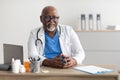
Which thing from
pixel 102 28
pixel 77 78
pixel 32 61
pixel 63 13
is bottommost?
pixel 77 78

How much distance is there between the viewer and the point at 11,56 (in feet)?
8.00

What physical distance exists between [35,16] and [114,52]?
1694mm

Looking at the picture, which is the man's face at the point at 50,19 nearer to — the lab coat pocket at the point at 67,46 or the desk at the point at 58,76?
the lab coat pocket at the point at 67,46

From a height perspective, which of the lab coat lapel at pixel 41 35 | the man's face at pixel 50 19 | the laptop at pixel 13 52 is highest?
A: the man's face at pixel 50 19

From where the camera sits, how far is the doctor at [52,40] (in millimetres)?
2994

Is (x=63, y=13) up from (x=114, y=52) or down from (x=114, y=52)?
up

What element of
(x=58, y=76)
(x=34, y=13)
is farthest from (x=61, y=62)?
(x=34, y=13)

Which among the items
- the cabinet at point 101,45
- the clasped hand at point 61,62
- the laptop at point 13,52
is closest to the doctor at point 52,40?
the clasped hand at point 61,62

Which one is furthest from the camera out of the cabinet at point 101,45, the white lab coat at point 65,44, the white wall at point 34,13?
the white wall at point 34,13

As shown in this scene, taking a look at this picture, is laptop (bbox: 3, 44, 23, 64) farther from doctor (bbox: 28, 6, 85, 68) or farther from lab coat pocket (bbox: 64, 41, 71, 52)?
Result: lab coat pocket (bbox: 64, 41, 71, 52)

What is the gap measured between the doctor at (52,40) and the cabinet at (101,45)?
1571mm

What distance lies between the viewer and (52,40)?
10.1 feet

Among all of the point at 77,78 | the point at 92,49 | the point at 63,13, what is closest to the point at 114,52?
the point at 92,49

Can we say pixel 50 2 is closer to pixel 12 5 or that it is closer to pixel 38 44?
pixel 12 5
